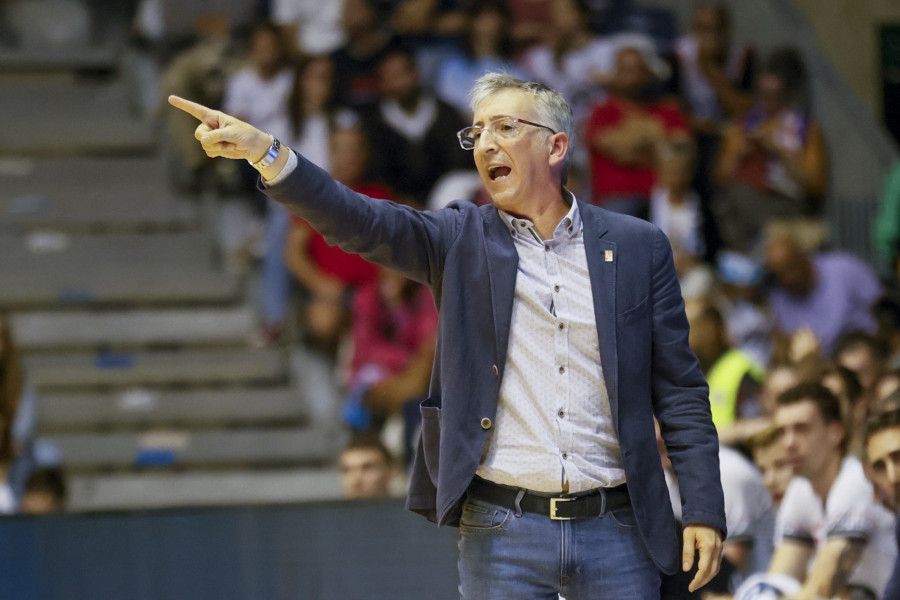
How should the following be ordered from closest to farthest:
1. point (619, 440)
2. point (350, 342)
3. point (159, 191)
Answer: point (619, 440) < point (350, 342) < point (159, 191)

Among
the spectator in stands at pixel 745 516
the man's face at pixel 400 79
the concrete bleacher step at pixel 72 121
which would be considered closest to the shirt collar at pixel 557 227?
the spectator in stands at pixel 745 516

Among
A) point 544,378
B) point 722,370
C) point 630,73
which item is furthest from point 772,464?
point 630,73

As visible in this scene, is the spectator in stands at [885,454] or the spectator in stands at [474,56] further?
the spectator in stands at [474,56]

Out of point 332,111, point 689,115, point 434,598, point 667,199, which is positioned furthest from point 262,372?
point 434,598

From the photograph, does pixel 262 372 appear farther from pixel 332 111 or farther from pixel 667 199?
pixel 667 199

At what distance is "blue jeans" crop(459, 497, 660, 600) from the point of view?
342 cm

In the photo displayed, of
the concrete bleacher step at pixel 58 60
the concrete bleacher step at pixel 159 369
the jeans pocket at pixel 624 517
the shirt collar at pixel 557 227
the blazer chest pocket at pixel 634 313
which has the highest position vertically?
the concrete bleacher step at pixel 58 60

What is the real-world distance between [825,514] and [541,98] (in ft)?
8.48

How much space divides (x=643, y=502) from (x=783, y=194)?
6.72 meters

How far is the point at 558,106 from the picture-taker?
364cm

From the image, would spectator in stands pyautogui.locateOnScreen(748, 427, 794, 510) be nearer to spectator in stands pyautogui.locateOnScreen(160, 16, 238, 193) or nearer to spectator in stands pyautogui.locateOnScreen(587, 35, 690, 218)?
spectator in stands pyautogui.locateOnScreen(587, 35, 690, 218)

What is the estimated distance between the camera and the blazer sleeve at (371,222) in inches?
130

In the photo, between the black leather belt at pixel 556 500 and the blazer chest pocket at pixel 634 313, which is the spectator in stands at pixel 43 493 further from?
the blazer chest pocket at pixel 634 313

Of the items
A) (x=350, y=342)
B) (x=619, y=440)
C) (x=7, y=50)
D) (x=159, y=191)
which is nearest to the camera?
(x=619, y=440)
